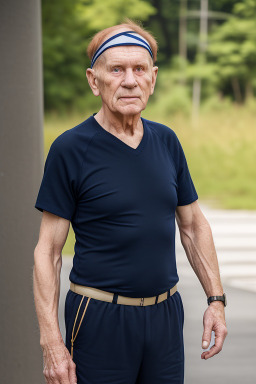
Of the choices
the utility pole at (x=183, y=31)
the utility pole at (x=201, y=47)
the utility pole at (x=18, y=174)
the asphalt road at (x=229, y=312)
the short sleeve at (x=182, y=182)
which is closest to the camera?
the short sleeve at (x=182, y=182)

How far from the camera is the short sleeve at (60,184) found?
7.86ft

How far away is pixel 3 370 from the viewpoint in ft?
12.3

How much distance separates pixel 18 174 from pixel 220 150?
1811 centimetres

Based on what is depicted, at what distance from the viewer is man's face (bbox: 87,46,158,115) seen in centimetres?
244

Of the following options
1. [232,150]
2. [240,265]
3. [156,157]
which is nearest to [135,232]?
[156,157]

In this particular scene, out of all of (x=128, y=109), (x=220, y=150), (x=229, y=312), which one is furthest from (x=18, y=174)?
(x=220, y=150)

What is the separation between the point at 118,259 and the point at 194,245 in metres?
0.42

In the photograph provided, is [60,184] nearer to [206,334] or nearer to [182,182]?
[182,182]

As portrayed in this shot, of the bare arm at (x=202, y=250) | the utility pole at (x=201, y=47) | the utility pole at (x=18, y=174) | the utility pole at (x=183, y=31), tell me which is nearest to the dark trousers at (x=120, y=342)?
the bare arm at (x=202, y=250)

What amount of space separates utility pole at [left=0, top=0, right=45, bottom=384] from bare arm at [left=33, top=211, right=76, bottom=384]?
49.6 inches

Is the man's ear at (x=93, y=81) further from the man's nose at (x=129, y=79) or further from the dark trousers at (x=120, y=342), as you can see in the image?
the dark trousers at (x=120, y=342)

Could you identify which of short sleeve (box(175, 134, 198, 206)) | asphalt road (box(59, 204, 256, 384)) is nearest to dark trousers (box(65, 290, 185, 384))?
short sleeve (box(175, 134, 198, 206))

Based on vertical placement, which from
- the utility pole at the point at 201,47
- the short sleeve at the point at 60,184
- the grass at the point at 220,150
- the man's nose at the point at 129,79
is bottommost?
the short sleeve at the point at 60,184

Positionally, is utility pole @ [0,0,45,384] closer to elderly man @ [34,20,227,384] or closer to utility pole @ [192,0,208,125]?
elderly man @ [34,20,227,384]
